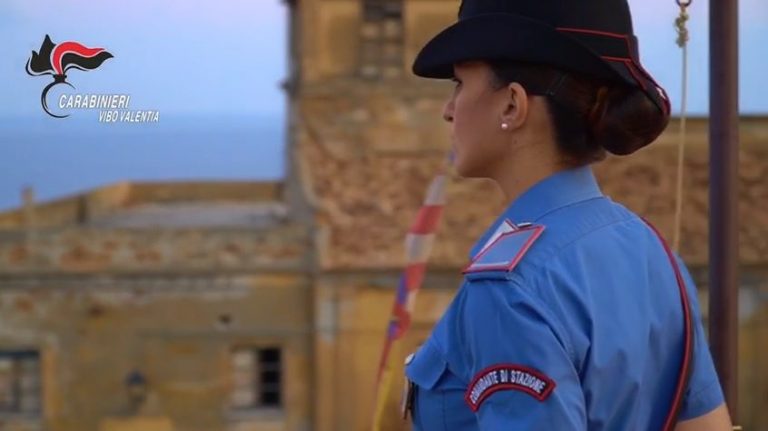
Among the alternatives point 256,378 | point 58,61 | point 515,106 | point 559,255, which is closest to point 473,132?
point 515,106

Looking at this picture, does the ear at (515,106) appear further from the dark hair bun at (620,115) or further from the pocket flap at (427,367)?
the pocket flap at (427,367)

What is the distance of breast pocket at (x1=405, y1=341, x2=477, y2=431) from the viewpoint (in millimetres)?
1440

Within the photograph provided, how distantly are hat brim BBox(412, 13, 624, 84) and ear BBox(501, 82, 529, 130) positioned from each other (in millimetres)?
33

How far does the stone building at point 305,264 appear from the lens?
436 inches

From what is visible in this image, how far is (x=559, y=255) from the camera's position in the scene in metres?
1.40

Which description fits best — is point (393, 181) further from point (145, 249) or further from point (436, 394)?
point (436, 394)

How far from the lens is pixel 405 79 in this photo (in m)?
11.1

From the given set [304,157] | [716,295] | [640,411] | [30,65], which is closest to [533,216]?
[640,411]

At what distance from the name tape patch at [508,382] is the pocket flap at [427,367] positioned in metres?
0.08

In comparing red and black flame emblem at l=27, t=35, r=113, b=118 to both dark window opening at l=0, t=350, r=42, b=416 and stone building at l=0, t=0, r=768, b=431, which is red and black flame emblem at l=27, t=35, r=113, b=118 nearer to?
stone building at l=0, t=0, r=768, b=431

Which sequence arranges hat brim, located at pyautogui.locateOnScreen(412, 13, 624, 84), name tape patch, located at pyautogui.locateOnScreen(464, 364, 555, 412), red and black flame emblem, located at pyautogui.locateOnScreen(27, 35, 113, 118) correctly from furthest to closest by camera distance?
red and black flame emblem, located at pyautogui.locateOnScreen(27, 35, 113, 118) < hat brim, located at pyautogui.locateOnScreen(412, 13, 624, 84) < name tape patch, located at pyautogui.locateOnScreen(464, 364, 555, 412)

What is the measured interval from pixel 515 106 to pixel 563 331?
0.26 meters

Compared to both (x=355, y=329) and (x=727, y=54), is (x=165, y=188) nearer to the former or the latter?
(x=355, y=329)

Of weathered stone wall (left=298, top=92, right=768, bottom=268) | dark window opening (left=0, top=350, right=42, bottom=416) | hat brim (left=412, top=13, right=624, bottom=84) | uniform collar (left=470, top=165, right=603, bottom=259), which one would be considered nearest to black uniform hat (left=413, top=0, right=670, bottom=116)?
hat brim (left=412, top=13, right=624, bottom=84)
